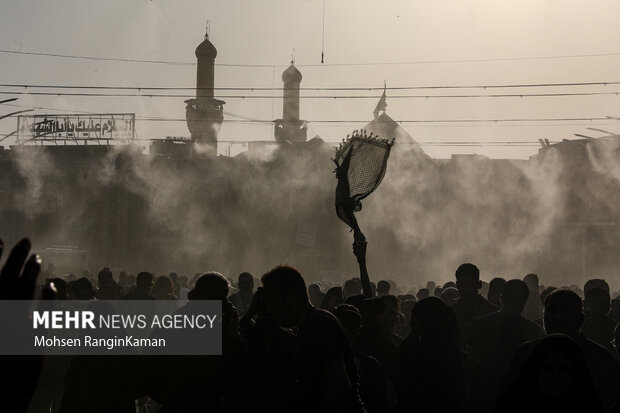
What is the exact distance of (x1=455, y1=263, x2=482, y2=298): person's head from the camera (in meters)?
8.14

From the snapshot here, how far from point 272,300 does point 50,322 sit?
2242 mm

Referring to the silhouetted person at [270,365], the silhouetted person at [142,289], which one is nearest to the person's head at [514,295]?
the silhouetted person at [270,365]

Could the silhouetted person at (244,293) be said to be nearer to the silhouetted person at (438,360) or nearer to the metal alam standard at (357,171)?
the metal alam standard at (357,171)

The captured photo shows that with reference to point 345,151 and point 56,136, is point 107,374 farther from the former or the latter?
point 56,136

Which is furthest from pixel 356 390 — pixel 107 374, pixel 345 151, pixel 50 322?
pixel 345 151

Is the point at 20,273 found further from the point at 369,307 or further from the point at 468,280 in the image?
the point at 468,280

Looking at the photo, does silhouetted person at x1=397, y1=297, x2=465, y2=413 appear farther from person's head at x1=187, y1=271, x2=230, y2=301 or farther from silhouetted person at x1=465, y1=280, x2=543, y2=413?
person's head at x1=187, y1=271, x2=230, y2=301

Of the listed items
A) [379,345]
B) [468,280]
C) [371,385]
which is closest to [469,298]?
[468,280]

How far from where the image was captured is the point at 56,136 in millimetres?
43406

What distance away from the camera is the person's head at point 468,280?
26.7ft

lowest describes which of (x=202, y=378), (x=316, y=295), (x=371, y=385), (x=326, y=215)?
(x=371, y=385)

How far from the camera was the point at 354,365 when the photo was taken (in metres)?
4.63

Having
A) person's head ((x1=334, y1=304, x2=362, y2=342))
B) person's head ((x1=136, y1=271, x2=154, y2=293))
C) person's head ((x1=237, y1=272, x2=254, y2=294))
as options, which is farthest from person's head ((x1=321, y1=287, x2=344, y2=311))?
person's head ((x1=136, y1=271, x2=154, y2=293))

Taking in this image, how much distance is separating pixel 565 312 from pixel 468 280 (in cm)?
233
